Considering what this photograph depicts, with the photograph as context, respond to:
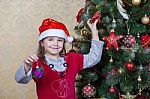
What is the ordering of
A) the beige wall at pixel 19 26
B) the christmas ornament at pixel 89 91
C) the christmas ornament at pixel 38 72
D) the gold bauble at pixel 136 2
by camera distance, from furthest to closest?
the beige wall at pixel 19 26 < the christmas ornament at pixel 89 91 < the gold bauble at pixel 136 2 < the christmas ornament at pixel 38 72

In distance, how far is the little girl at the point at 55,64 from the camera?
1561mm

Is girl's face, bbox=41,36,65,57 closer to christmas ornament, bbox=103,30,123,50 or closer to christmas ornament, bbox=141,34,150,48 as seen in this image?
christmas ornament, bbox=103,30,123,50

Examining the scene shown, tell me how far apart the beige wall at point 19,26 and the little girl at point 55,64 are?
3.57 feet

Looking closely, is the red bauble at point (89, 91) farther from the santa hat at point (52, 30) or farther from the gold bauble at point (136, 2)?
the gold bauble at point (136, 2)

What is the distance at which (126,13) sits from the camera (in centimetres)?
165

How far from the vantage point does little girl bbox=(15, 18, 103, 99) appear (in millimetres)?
1561

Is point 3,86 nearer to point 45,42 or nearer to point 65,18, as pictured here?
point 65,18

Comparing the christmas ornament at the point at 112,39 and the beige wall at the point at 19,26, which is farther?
the beige wall at the point at 19,26

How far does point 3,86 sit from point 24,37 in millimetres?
444

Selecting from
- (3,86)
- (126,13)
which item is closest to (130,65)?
(126,13)

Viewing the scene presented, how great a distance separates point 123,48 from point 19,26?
4.39 ft

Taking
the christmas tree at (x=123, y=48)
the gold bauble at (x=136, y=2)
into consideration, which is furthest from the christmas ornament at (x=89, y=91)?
the gold bauble at (x=136, y=2)

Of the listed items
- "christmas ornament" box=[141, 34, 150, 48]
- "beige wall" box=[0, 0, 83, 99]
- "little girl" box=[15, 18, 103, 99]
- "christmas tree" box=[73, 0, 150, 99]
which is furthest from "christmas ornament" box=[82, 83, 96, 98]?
"beige wall" box=[0, 0, 83, 99]

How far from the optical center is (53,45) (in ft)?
5.16
